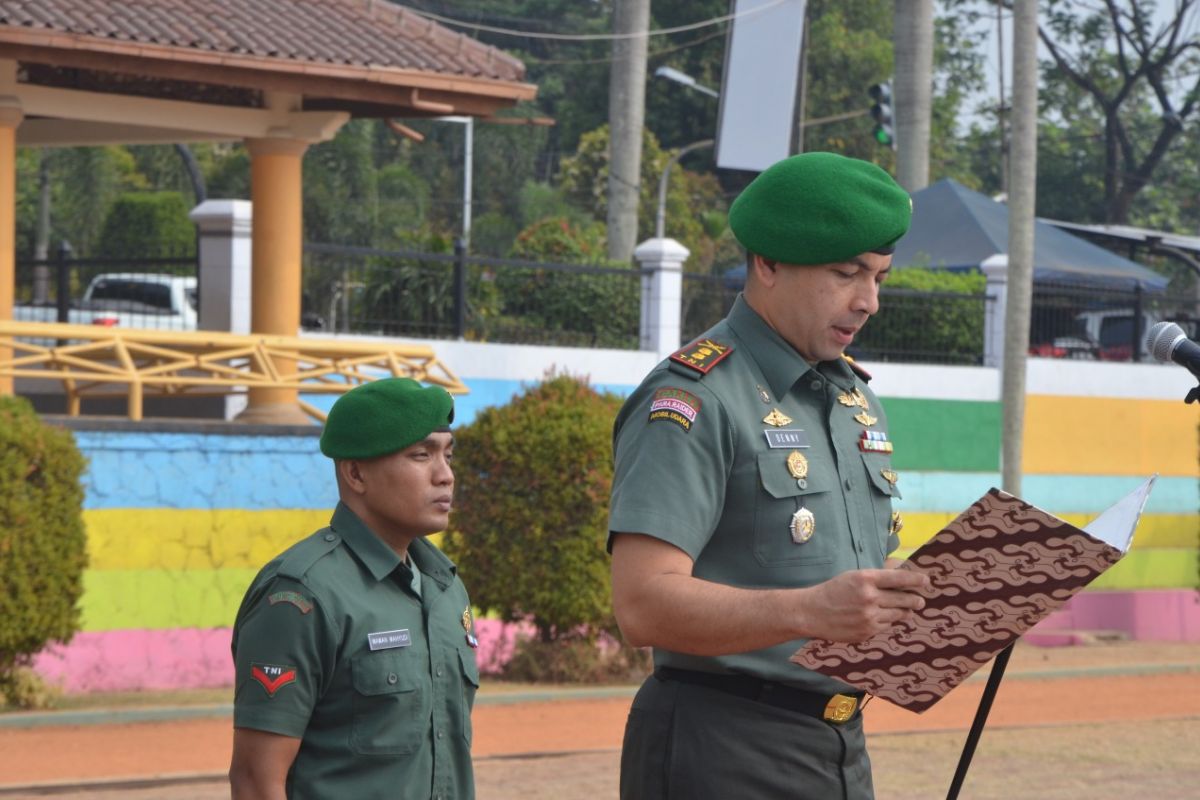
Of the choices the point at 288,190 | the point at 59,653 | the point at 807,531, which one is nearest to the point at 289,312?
the point at 288,190

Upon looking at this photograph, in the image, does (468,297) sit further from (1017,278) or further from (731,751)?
(731,751)

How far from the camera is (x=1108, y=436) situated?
1925cm

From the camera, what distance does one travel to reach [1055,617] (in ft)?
61.5

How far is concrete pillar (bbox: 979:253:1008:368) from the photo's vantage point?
1886 centimetres

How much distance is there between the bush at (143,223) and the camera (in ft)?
102

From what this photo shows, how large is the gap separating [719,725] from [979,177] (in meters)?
50.7


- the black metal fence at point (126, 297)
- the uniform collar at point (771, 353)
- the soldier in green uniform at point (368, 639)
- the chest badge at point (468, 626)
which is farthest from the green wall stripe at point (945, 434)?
the uniform collar at point (771, 353)

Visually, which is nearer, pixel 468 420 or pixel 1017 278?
pixel 468 420

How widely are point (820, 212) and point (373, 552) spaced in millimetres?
1214

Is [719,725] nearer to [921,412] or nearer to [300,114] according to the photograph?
[300,114]

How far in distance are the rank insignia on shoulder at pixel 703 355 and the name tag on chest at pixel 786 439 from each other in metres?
0.15

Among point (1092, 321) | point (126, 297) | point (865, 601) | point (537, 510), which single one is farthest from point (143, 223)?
point (865, 601)

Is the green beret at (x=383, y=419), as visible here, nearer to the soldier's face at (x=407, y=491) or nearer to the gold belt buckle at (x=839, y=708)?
the soldier's face at (x=407, y=491)

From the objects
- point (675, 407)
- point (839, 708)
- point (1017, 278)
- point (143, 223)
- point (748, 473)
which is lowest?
point (839, 708)
